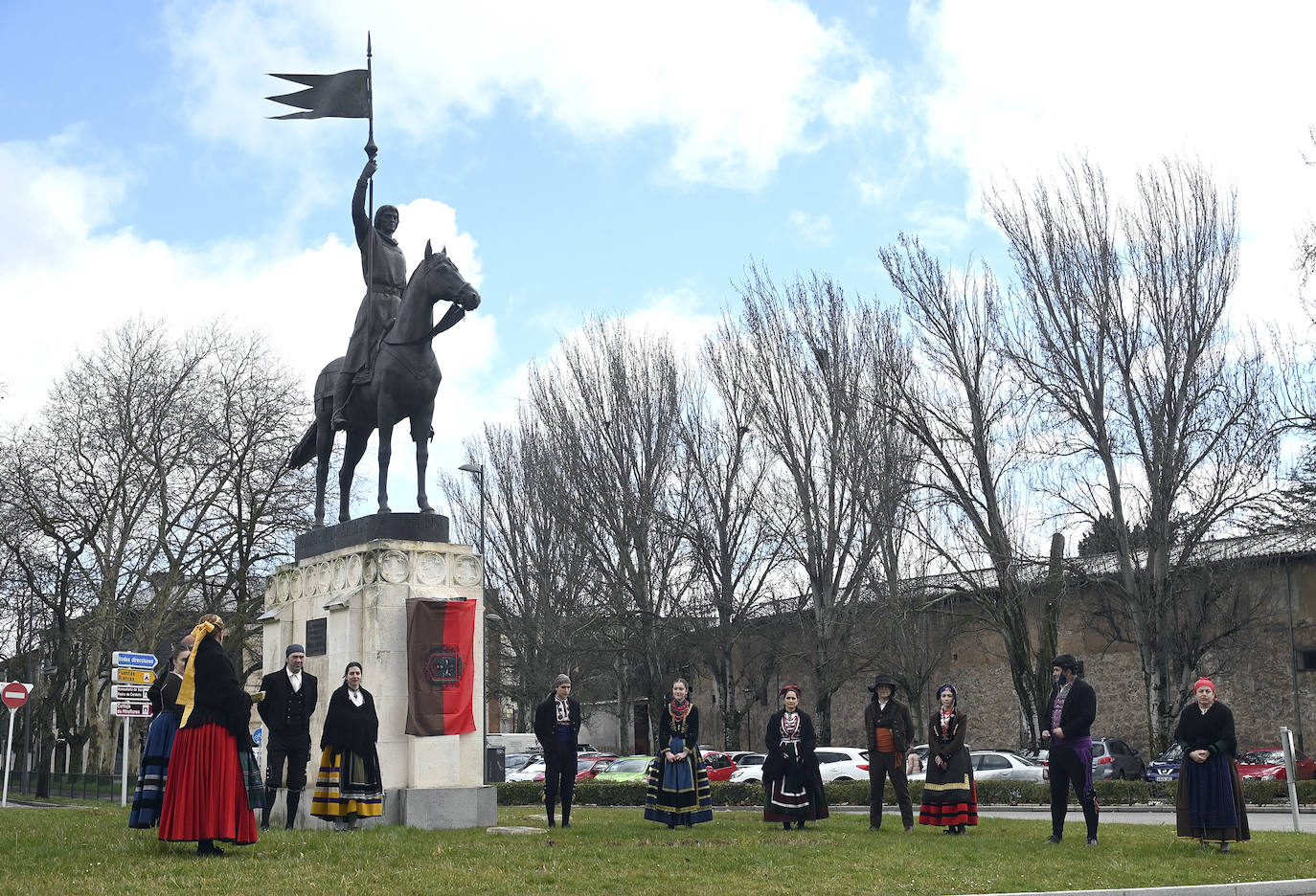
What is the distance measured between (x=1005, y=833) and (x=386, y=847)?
6.29m

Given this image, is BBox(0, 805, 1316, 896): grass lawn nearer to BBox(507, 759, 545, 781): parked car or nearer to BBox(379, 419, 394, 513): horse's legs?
BBox(379, 419, 394, 513): horse's legs

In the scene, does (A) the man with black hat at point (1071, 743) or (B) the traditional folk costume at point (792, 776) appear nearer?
(A) the man with black hat at point (1071, 743)

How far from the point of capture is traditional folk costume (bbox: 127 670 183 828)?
34.4ft

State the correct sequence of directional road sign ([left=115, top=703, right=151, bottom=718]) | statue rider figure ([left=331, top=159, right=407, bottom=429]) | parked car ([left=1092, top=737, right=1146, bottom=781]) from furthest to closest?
parked car ([left=1092, top=737, right=1146, bottom=781]) < directional road sign ([left=115, top=703, right=151, bottom=718]) < statue rider figure ([left=331, top=159, right=407, bottom=429])

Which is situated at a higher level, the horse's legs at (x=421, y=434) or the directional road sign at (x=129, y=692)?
the horse's legs at (x=421, y=434)

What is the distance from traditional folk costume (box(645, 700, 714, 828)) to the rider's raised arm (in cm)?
662

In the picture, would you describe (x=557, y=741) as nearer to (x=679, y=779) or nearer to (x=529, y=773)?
(x=679, y=779)

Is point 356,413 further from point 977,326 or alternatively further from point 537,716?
point 977,326

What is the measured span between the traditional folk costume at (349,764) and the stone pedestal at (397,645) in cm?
95

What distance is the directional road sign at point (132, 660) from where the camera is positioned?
66.8 ft

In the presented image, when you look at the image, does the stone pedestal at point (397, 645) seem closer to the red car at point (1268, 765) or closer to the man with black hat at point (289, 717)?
the man with black hat at point (289, 717)

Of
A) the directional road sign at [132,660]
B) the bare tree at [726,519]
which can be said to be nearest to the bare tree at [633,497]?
the bare tree at [726,519]

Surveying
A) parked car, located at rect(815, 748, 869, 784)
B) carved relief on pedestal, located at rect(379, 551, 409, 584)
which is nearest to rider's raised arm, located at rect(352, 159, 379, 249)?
carved relief on pedestal, located at rect(379, 551, 409, 584)

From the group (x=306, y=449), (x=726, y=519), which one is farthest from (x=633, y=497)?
(x=306, y=449)
